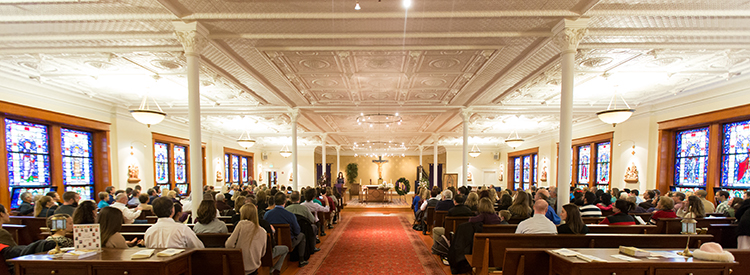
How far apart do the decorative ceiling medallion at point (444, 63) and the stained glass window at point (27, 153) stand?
28.0 feet

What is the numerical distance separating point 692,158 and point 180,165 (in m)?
16.2

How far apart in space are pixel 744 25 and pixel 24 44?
9.85 meters

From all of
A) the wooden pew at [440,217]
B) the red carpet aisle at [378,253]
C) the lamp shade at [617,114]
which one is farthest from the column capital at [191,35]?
the lamp shade at [617,114]

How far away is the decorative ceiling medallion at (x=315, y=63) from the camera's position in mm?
5980


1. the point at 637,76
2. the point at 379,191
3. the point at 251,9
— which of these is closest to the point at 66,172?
the point at 251,9

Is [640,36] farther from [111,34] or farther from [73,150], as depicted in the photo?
[73,150]

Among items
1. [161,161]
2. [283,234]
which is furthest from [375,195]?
[283,234]

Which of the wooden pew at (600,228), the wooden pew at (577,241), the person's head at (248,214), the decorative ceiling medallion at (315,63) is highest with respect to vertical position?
the decorative ceiling medallion at (315,63)

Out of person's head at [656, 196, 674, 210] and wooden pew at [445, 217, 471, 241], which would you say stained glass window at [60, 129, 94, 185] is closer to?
wooden pew at [445, 217, 471, 241]

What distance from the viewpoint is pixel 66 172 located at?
8172mm

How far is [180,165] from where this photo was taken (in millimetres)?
13258

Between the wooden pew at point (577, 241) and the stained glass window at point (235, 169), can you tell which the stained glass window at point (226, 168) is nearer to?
the stained glass window at point (235, 169)

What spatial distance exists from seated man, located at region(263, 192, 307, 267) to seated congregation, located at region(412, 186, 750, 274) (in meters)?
2.24

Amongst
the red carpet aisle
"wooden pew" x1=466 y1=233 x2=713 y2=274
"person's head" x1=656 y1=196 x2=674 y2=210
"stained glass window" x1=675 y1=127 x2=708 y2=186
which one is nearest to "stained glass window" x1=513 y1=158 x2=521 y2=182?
"stained glass window" x1=675 y1=127 x2=708 y2=186
